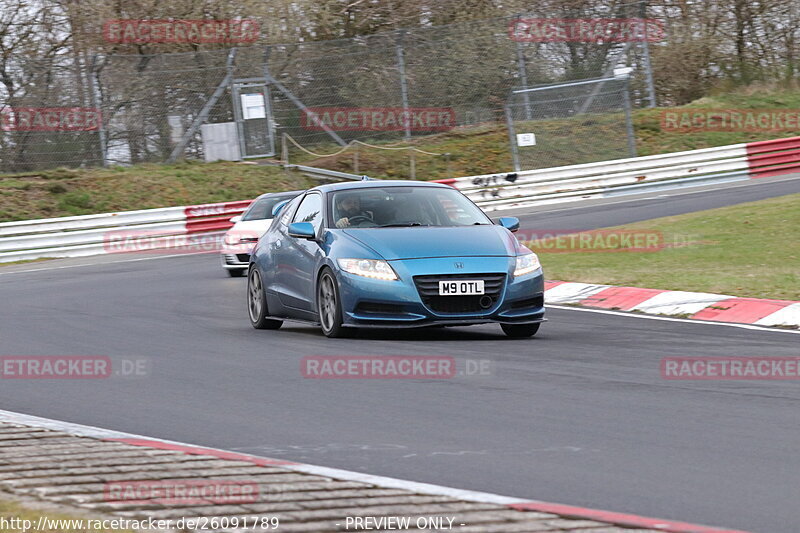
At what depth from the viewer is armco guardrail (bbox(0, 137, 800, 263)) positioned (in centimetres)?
2677

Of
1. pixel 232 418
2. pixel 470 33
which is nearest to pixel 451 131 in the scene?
pixel 470 33

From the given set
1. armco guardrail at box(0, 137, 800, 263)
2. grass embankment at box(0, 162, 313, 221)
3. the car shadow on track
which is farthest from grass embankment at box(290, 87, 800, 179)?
the car shadow on track

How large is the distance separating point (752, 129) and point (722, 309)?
25.7 meters

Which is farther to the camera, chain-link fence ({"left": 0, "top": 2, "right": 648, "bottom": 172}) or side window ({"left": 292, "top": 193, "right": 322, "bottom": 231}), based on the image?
chain-link fence ({"left": 0, "top": 2, "right": 648, "bottom": 172})

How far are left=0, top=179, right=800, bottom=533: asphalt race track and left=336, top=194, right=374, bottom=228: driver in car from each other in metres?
1.08

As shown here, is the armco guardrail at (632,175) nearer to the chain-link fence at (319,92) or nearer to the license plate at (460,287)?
the chain-link fence at (319,92)

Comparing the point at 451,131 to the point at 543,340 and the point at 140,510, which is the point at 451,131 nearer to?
the point at 543,340

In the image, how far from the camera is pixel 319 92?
3216 centimetres

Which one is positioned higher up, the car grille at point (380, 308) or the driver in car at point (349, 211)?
the driver in car at point (349, 211)

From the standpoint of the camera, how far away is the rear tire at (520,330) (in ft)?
36.6

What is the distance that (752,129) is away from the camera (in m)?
36.6

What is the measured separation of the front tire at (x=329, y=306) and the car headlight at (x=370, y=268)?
202 mm

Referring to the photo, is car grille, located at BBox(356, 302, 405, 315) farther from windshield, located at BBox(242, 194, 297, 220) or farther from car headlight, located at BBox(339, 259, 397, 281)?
windshield, located at BBox(242, 194, 297, 220)

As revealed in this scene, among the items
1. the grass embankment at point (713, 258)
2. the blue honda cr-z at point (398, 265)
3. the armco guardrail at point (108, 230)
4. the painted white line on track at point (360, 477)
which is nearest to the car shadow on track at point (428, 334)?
the blue honda cr-z at point (398, 265)
